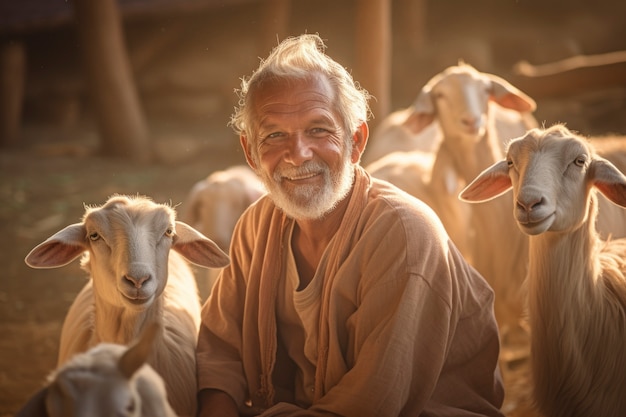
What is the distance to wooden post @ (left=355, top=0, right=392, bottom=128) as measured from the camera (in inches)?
320

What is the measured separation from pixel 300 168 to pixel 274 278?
50 centimetres

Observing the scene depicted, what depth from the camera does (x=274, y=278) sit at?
3.54m

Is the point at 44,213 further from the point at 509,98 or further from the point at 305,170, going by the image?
the point at 305,170

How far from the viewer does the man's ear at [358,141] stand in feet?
11.7

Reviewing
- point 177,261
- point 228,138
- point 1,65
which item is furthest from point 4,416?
point 1,65

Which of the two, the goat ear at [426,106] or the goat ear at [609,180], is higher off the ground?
the goat ear at [426,106]

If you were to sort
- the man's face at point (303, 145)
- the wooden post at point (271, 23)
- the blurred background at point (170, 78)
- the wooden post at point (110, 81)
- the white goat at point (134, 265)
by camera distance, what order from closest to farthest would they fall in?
the white goat at point (134, 265) → the man's face at point (303, 145) → the blurred background at point (170, 78) → the wooden post at point (110, 81) → the wooden post at point (271, 23)

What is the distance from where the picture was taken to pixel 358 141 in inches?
142

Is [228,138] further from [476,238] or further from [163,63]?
[476,238]

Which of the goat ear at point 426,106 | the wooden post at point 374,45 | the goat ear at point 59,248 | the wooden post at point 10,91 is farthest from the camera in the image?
the wooden post at point 10,91

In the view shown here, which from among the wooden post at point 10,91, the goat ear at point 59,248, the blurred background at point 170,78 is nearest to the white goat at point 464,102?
the blurred background at point 170,78

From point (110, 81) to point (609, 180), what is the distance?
8.07m

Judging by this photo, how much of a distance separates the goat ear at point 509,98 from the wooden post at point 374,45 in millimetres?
2514

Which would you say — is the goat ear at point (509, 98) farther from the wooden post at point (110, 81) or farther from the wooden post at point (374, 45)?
the wooden post at point (110, 81)
